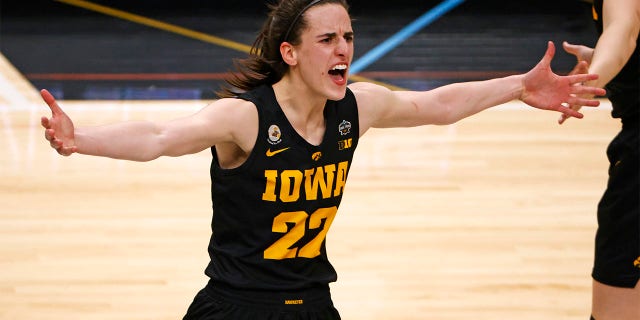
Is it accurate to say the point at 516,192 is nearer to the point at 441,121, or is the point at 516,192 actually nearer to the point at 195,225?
the point at 195,225

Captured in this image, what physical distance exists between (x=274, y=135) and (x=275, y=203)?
208 mm

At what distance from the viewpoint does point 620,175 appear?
3.55m

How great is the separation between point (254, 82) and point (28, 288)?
2.28 meters

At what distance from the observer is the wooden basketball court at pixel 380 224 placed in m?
4.90

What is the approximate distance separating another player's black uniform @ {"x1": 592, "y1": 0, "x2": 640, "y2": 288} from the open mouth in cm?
107

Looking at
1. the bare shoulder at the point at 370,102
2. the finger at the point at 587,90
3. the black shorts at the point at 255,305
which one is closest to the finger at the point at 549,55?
the finger at the point at 587,90

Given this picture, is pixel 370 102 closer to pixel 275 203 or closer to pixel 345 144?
pixel 345 144

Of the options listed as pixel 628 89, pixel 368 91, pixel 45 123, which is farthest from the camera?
pixel 628 89

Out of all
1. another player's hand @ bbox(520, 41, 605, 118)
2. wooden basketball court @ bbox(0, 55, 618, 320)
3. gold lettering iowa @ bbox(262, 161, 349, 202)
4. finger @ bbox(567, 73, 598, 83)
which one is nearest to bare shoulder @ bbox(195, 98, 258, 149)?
gold lettering iowa @ bbox(262, 161, 349, 202)

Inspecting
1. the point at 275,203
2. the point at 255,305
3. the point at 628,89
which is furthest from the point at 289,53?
the point at 628,89

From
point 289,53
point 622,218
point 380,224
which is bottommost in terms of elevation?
point 380,224

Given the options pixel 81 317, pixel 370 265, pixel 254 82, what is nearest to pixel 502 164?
pixel 370 265

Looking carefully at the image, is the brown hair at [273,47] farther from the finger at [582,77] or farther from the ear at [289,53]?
the finger at [582,77]

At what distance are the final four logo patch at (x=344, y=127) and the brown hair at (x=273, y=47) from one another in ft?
0.81
